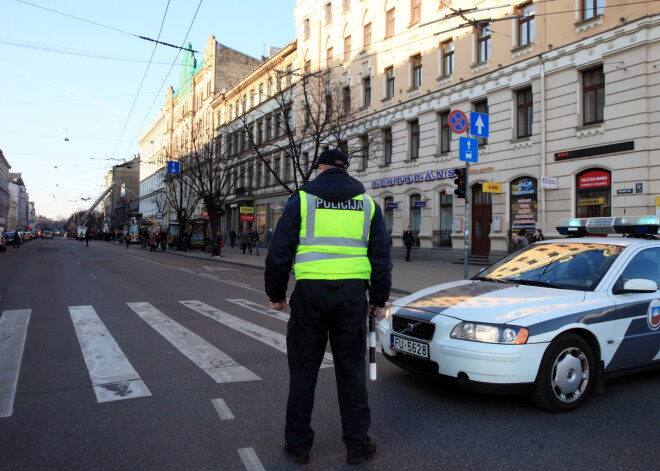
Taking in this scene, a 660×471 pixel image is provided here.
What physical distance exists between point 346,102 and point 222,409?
24672mm

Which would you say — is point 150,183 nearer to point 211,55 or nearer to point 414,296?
point 211,55

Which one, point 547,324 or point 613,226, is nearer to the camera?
point 547,324

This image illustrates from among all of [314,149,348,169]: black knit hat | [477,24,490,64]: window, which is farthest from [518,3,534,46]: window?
[314,149,348,169]: black knit hat

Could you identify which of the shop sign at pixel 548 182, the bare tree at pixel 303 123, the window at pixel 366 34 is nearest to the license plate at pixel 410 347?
the bare tree at pixel 303 123

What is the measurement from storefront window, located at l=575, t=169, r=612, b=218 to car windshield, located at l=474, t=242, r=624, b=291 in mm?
13114

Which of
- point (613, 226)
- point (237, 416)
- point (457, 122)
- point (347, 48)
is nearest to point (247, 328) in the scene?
point (237, 416)

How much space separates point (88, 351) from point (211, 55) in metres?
53.8

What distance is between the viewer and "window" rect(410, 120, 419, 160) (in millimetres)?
25953

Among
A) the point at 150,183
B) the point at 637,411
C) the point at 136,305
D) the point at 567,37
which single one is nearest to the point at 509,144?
the point at 567,37

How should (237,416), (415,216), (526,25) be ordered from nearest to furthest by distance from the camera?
1. (237,416)
2. (526,25)
3. (415,216)

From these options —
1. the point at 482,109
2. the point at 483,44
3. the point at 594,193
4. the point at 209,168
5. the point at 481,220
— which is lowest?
the point at 481,220

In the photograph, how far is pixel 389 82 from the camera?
91.2ft

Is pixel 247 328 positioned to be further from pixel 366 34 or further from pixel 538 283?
pixel 366 34

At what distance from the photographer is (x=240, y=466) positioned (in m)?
3.05
